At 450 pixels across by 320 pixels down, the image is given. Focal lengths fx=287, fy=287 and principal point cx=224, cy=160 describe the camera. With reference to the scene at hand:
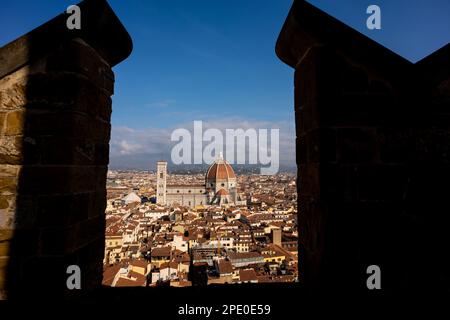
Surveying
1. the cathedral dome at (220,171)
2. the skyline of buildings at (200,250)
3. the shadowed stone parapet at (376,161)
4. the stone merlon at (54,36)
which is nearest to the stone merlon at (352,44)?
the shadowed stone parapet at (376,161)

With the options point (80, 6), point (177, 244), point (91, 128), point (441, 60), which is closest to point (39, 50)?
point (80, 6)

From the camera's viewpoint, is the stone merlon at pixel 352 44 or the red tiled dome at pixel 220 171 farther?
the red tiled dome at pixel 220 171

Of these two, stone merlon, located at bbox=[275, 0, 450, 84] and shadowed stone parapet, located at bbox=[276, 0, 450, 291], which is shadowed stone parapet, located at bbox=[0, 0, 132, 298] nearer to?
stone merlon, located at bbox=[275, 0, 450, 84]

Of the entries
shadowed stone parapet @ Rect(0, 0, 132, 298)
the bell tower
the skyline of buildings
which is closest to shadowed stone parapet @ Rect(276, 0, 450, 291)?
shadowed stone parapet @ Rect(0, 0, 132, 298)

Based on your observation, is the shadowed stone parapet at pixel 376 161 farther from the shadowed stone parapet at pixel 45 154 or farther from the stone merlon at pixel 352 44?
the shadowed stone parapet at pixel 45 154

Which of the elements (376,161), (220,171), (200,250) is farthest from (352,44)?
(220,171)

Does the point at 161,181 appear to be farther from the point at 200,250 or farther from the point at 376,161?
the point at 376,161
